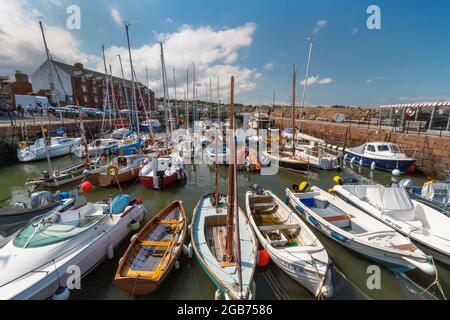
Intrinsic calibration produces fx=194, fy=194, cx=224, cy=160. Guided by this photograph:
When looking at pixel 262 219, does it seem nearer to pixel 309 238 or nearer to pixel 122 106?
pixel 309 238

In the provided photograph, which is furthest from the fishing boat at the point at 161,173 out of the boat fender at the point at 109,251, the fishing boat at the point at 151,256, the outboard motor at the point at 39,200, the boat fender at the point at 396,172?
the boat fender at the point at 396,172

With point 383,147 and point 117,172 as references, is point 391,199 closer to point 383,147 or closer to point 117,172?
point 383,147

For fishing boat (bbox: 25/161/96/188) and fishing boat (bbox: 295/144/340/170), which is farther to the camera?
fishing boat (bbox: 295/144/340/170)

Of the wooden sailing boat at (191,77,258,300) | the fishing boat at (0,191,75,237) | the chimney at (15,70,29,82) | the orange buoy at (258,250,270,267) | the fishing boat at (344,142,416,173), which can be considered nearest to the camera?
the wooden sailing boat at (191,77,258,300)

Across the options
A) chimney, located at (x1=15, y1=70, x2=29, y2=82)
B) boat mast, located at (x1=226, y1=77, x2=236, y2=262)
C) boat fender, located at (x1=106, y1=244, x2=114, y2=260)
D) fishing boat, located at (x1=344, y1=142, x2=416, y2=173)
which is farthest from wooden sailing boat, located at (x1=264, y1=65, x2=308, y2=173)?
chimney, located at (x1=15, y1=70, x2=29, y2=82)

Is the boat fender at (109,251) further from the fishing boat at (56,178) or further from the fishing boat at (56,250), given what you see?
the fishing boat at (56,178)

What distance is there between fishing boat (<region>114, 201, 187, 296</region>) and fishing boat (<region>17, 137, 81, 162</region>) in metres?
17.6

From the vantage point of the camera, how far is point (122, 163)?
15875 millimetres

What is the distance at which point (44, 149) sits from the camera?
69.3ft

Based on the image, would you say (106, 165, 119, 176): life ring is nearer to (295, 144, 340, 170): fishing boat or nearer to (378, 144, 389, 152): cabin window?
(295, 144, 340, 170): fishing boat

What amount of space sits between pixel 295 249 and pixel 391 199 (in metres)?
5.59

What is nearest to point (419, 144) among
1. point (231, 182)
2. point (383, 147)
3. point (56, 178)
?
point (383, 147)

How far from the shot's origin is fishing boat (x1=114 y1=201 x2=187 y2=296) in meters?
5.47

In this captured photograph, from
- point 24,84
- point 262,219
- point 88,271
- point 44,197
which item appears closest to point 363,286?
point 262,219
